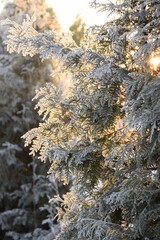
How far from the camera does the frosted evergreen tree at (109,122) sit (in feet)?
9.68

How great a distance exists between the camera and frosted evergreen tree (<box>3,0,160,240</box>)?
9.68 feet

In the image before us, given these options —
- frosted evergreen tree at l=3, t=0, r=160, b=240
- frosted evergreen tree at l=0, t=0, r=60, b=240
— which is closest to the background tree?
frosted evergreen tree at l=0, t=0, r=60, b=240

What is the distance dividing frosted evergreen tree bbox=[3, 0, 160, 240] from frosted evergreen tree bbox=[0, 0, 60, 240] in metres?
4.93

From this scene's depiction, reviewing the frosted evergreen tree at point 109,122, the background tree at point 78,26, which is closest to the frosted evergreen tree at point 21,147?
the background tree at point 78,26

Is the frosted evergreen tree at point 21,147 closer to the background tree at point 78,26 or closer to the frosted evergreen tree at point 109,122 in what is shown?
the background tree at point 78,26

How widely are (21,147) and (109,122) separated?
222 inches

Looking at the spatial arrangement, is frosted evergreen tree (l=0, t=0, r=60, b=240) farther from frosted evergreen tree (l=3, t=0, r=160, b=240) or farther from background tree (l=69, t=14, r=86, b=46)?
frosted evergreen tree (l=3, t=0, r=160, b=240)

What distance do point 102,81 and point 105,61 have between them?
0.62 feet

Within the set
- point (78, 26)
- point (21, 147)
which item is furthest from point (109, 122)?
point (78, 26)

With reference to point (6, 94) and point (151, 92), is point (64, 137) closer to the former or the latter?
point (151, 92)

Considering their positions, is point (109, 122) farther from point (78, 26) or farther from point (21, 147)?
point (78, 26)

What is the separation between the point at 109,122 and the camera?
11.1 feet

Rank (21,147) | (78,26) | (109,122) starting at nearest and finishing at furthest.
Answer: (109,122) < (21,147) < (78,26)

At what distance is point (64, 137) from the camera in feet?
11.6
